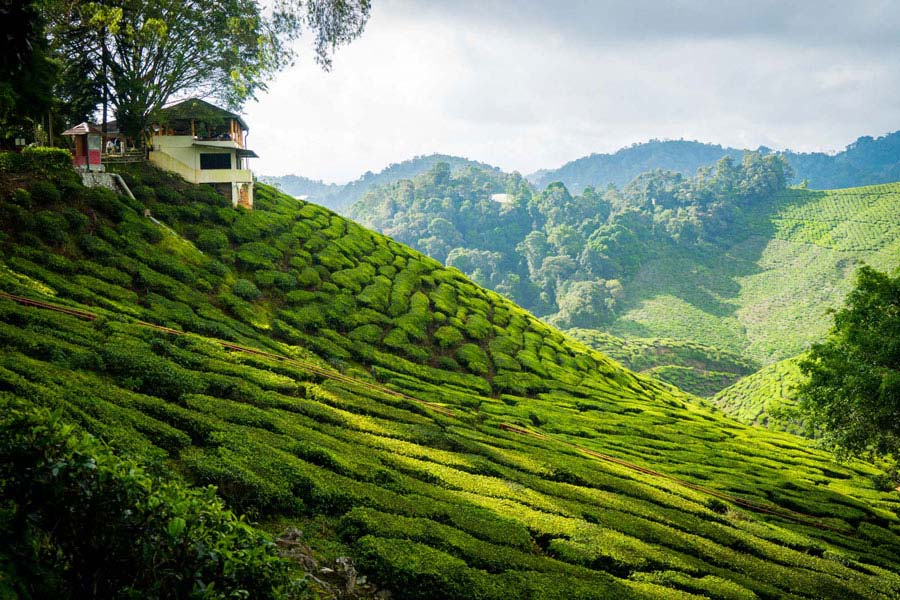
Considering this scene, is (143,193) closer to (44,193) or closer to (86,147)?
(86,147)

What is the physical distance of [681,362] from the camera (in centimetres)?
8088

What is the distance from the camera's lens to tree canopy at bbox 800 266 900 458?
61.6ft

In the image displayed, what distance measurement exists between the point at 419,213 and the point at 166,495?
163316 mm

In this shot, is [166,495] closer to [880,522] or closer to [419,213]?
[880,522]

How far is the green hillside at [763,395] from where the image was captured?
4934cm

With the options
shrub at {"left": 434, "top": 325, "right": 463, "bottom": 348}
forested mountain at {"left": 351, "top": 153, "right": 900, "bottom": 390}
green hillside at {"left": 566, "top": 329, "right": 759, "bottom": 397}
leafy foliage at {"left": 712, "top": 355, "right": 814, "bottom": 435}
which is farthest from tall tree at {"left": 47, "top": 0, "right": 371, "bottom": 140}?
forested mountain at {"left": 351, "top": 153, "right": 900, "bottom": 390}

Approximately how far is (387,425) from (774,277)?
376 ft

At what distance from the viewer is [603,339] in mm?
88125

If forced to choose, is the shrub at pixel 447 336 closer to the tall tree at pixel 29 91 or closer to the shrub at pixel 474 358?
the shrub at pixel 474 358

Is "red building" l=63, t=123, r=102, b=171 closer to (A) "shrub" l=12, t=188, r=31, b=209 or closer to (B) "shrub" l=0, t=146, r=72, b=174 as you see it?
(B) "shrub" l=0, t=146, r=72, b=174

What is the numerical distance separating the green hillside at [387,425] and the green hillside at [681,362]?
44.9 m

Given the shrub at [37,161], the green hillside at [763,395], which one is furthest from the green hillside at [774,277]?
the shrub at [37,161]

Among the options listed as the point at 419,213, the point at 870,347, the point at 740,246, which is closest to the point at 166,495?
the point at 870,347

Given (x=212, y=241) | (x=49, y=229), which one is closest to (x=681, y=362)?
(x=212, y=241)
